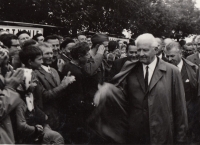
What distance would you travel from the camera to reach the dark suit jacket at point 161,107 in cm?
507

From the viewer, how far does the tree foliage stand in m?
22.1

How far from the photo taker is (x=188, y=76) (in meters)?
7.07

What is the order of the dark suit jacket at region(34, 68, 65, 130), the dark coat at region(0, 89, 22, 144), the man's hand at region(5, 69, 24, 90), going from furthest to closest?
the dark suit jacket at region(34, 68, 65, 130) → the man's hand at region(5, 69, 24, 90) → the dark coat at region(0, 89, 22, 144)

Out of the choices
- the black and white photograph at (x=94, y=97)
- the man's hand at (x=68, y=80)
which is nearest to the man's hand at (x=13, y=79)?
the black and white photograph at (x=94, y=97)

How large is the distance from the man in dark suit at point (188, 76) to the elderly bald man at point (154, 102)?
193cm

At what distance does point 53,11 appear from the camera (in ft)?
74.9

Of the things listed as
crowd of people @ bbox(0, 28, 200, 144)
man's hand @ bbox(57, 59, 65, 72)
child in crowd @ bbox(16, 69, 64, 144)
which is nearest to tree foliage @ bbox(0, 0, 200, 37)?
man's hand @ bbox(57, 59, 65, 72)

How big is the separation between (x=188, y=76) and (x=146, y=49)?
2.07m

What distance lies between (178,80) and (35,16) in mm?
18267

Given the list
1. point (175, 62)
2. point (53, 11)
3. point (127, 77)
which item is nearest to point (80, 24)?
point (53, 11)

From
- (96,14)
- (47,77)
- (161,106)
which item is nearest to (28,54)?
(47,77)

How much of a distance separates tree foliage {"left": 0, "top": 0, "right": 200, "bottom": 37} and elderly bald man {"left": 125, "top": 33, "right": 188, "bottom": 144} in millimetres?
16992

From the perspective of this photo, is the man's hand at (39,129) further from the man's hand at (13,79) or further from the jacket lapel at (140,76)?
the jacket lapel at (140,76)

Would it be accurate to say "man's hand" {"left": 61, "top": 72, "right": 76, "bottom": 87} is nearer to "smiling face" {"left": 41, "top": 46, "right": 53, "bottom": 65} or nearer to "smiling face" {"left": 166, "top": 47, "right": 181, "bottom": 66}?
"smiling face" {"left": 41, "top": 46, "right": 53, "bottom": 65}
